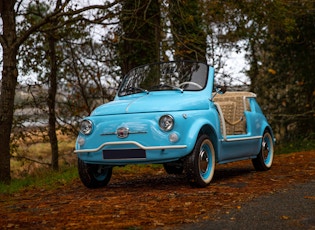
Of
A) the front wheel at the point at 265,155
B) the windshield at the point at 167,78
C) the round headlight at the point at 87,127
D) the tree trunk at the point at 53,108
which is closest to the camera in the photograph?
the round headlight at the point at 87,127

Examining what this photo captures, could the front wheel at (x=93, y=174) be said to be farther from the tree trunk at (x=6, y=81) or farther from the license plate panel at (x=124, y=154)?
the tree trunk at (x=6, y=81)

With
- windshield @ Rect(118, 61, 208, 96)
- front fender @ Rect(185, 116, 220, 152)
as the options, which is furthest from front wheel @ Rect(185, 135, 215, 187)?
windshield @ Rect(118, 61, 208, 96)

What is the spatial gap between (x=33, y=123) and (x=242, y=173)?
7532 millimetres

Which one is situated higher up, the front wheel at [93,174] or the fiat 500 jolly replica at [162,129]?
the fiat 500 jolly replica at [162,129]

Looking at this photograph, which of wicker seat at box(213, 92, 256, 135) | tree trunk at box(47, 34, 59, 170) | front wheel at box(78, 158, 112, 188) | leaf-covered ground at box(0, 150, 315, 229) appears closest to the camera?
leaf-covered ground at box(0, 150, 315, 229)

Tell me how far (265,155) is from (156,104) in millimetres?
3208

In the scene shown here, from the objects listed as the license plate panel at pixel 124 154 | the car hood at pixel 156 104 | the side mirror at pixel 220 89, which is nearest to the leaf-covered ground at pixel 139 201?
the license plate panel at pixel 124 154

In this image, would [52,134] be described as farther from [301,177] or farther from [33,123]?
[301,177]

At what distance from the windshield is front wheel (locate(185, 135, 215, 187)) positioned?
3.33ft

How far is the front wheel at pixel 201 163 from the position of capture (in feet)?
24.6

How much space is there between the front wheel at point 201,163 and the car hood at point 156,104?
49 centimetres

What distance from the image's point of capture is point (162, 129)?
7.43 m

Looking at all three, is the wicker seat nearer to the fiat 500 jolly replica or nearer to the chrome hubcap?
the fiat 500 jolly replica

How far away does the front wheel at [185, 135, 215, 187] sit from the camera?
24.6 feet
